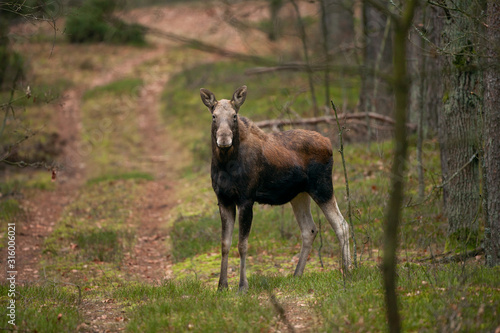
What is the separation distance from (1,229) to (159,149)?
31.7 ft

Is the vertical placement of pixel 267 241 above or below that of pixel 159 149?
below

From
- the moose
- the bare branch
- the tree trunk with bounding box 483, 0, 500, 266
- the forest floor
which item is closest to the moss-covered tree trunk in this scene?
the forest floor

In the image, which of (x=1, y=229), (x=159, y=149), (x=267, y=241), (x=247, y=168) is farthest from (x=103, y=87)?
(x=247, y=168)

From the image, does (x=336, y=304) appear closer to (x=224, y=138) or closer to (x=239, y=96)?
(x=224, y=138)

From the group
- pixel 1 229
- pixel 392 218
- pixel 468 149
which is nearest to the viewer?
pixel 392 218

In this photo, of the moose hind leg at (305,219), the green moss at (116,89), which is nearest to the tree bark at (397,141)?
the moose hind leg at (305,219)

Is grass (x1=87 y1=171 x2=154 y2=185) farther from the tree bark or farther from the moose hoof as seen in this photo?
the tree bark

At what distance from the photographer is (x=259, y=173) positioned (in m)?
7.89

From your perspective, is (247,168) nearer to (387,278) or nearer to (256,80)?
(387,278)

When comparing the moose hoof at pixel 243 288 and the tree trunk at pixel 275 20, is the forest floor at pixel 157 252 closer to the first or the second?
the moose hoof at pixel 243 288

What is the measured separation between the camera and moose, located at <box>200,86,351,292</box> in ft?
25.0

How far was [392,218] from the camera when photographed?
378 cm

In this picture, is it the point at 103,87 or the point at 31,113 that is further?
the point at 103,87

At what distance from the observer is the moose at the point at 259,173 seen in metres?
7.63
